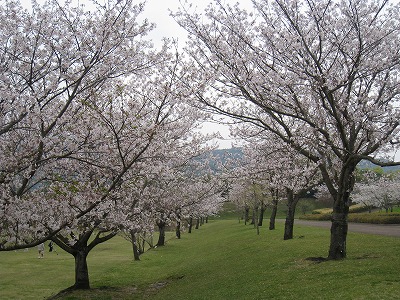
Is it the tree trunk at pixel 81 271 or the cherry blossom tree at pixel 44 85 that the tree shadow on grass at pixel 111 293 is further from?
the cherry blossom tree at pixel 44 85

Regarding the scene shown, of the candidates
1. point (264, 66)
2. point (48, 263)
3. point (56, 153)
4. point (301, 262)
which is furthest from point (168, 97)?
point (48, 263)

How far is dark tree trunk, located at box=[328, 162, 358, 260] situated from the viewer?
43.2ft

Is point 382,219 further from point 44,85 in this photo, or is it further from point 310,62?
point 44,85

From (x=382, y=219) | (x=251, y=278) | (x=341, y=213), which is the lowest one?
(x=251, y=278)

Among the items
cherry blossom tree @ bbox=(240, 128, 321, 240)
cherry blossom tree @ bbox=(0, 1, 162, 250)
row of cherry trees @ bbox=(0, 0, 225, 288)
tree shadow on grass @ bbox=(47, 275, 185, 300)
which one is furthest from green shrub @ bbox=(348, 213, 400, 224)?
cherry blossom tree @ bbox=(0, 1, 162, 250)

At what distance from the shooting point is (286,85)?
11758 mm

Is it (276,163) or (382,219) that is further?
(382,219)

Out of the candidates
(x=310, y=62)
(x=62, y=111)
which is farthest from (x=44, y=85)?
(x=310, y=62)

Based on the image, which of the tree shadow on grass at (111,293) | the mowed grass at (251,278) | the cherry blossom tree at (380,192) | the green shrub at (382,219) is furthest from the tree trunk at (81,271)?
the cherry blossom tree at (380,192)

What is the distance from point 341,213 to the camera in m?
13.5

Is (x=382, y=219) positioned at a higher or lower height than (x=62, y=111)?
lower

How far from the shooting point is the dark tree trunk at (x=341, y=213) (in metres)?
13.2

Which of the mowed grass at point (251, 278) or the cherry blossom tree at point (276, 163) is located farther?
the cherry blossom tree at point (276, 163)

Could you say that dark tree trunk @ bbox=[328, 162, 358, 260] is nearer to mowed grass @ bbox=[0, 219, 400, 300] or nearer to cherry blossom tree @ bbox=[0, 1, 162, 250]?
mowed grass @ bbox=[0, 219, 400, 300]
